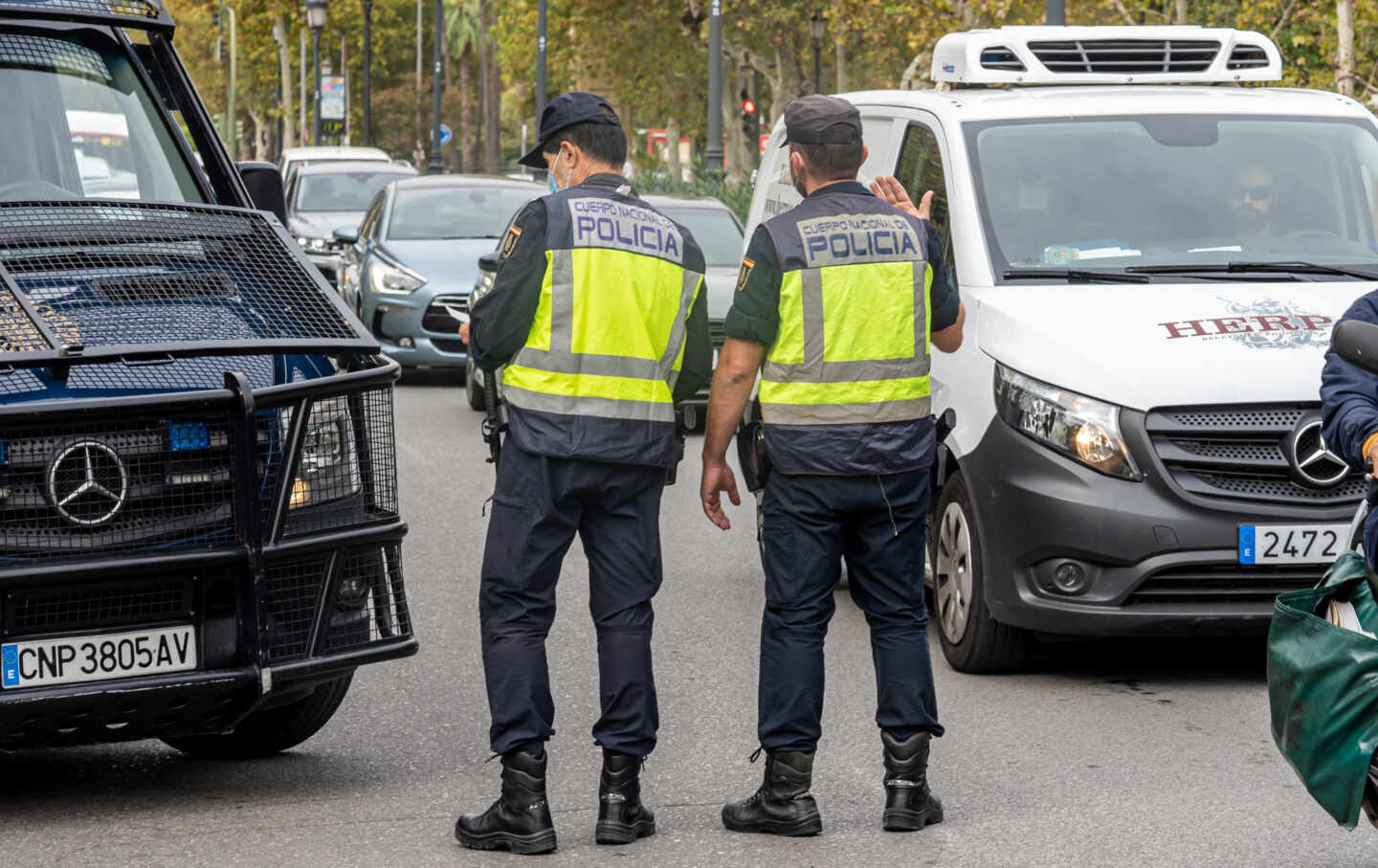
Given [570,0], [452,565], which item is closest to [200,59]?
[570,0]

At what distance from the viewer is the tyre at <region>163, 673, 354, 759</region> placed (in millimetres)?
6250

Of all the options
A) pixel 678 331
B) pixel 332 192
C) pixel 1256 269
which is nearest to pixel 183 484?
pixel 678 331

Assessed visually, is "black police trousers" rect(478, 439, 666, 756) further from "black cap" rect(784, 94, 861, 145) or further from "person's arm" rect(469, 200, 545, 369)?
"black cap" rect(784, 94, 861, 145)

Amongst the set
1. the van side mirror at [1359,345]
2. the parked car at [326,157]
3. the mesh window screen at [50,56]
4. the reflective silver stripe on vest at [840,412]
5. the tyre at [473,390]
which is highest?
the mesh window screen at [50,56]

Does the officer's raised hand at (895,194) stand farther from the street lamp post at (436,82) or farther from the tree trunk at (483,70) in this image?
the tree trunk at (483,70)

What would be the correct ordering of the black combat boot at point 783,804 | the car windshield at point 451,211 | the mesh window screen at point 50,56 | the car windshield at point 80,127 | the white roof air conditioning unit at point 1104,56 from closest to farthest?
the black combat boot at point 783,804, the car windshield at point 80,127, the mesh window screen at point 50,56, the white roof air conditioning unit at point 1104,56, the car windshield at point 451,211

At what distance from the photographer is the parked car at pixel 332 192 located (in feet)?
83.9

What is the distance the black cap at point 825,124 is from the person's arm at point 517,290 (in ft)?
2.36

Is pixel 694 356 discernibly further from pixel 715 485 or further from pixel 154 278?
pixel 154 278

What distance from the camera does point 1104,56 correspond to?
29.9 feet

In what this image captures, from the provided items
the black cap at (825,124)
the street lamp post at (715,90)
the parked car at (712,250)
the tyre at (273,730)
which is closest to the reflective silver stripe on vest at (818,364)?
the black cap at (825,124)

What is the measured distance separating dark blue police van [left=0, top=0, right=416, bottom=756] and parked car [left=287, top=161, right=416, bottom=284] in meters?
18.9

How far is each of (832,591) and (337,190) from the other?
21.7 meters

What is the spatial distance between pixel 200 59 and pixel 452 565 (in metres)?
89.2
